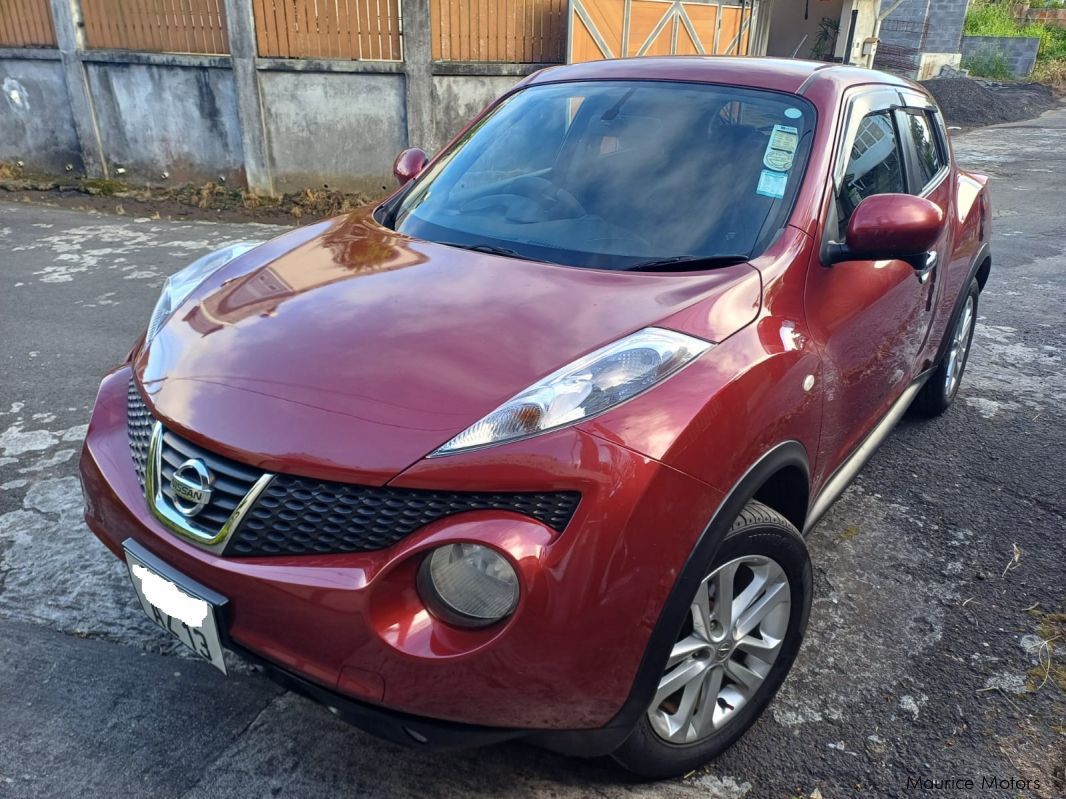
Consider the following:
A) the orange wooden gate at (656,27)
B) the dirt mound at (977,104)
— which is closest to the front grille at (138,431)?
the orange wooden gate at (656,27)

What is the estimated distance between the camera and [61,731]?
218 centimetres

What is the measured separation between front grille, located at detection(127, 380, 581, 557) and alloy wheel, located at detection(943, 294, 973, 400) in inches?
123

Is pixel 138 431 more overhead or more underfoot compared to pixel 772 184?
more underfoot

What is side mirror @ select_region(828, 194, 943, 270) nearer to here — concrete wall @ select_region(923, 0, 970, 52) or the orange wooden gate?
the orange wooden gate

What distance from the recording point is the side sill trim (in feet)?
8.20

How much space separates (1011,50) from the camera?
2867 centimetres

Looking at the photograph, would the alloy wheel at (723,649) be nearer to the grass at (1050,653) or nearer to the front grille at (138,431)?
the grass at (1050,653)

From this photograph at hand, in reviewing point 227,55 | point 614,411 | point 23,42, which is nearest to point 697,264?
point 614,411

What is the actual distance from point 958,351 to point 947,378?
8.7 inches

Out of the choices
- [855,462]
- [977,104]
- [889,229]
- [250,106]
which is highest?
[889,229]

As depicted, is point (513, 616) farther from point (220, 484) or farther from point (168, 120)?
point (168, 120)

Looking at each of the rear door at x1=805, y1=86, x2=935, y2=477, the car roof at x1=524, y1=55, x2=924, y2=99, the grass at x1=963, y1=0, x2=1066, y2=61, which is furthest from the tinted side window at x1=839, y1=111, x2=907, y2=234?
the grass at x1=963, y1=0, x2=1066, y2=61

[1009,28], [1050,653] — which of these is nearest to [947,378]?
[1050,653]

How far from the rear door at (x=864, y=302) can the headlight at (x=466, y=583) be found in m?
1.20
